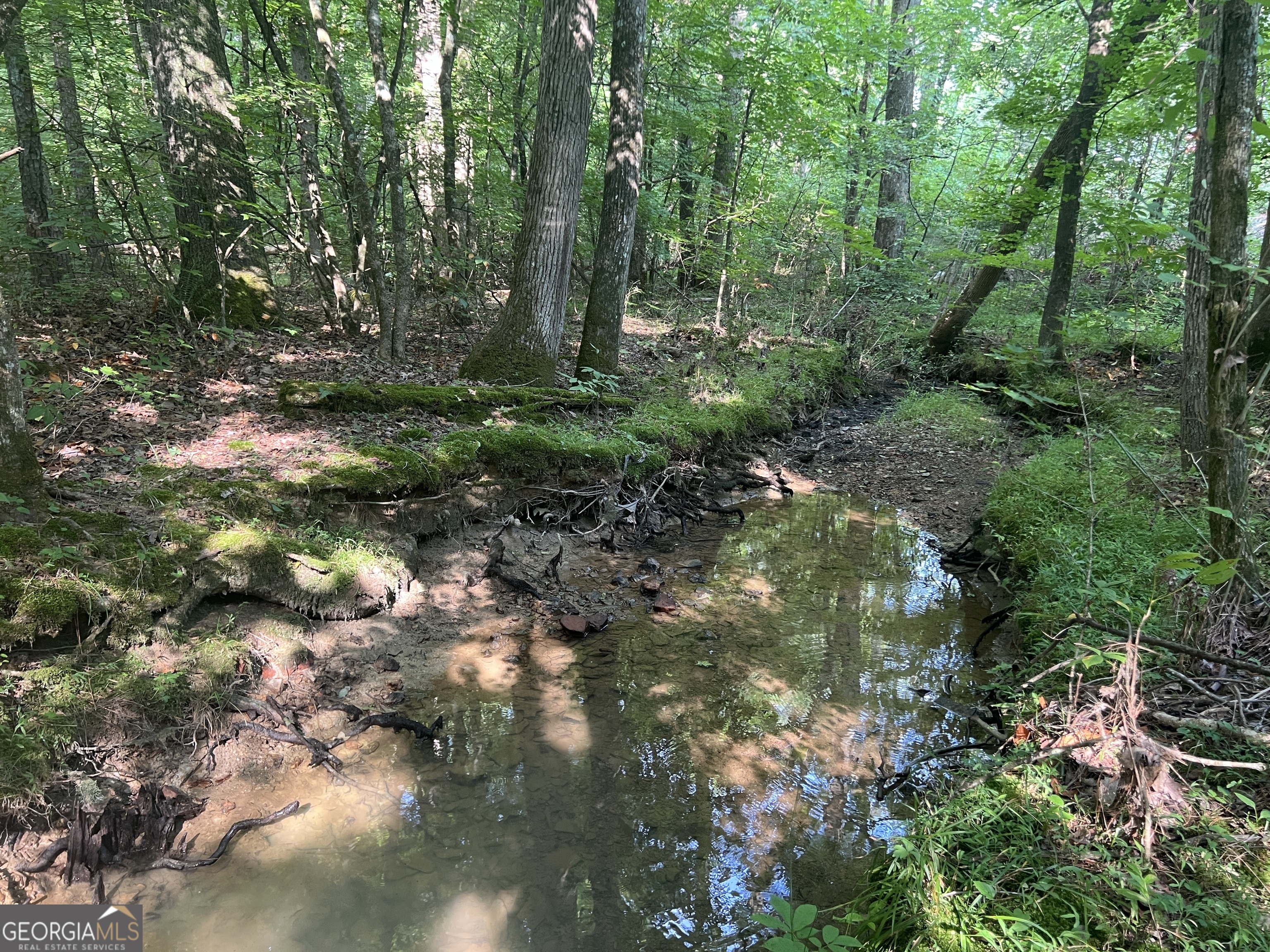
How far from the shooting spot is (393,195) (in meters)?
7.25

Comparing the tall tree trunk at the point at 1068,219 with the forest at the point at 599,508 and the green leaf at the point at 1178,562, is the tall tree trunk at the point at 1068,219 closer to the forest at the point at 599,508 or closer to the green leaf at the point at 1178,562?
the forest at the point at 599,508

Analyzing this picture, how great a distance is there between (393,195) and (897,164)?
13.5m

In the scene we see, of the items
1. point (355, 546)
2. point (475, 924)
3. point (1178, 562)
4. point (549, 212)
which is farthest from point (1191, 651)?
point (549, 212)

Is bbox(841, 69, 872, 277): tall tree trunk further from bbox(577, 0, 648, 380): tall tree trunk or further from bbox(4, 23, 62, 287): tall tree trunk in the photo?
bbox(4, 23, 62, 287): tall tree trunk

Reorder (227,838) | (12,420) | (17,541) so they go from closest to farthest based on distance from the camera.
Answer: (227,838)
(17,541)
(12,420)

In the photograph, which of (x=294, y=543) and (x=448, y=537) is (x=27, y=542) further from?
(x=448, y=537)

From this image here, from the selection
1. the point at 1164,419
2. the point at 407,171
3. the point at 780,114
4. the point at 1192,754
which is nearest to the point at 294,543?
the point at 1192,754

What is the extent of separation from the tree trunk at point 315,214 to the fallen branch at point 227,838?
717cm

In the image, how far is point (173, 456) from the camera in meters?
4.86

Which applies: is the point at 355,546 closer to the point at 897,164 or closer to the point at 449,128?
the point at 449,128

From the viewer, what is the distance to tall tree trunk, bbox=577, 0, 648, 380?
311 inches

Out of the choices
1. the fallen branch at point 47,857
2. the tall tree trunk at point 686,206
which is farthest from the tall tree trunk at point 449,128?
the fallen branch at point 47,857

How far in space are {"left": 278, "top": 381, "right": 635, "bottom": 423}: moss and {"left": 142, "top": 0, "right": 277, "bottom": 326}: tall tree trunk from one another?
239 centimetres

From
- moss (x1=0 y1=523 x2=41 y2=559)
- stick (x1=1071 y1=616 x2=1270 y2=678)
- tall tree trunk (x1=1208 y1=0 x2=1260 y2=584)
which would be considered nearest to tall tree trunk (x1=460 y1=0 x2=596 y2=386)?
moss (x1=0 y1=523 x2=41 y2=559)
